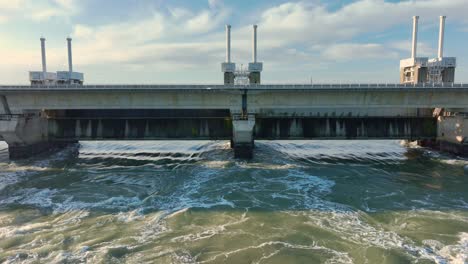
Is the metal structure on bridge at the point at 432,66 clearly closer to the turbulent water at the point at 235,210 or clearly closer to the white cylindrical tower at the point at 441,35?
the white cylindrical tower at the point at 441,35

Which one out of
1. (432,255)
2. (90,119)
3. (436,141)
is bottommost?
(432,255)

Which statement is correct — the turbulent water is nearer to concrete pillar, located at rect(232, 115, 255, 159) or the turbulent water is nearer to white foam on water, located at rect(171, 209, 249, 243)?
white foam on water, located at rect(171, 209, 249, 243)

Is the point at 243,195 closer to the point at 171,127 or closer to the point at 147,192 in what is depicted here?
the point at 147,192

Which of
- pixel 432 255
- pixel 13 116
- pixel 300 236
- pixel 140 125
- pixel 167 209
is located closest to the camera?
pixel 432 255

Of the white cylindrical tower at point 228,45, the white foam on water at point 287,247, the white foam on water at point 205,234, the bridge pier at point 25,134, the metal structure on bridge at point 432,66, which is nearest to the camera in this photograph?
the white foam on water at point 287,247

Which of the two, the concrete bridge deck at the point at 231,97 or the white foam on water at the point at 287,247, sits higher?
the concrete bridge deck at the point at 231,97

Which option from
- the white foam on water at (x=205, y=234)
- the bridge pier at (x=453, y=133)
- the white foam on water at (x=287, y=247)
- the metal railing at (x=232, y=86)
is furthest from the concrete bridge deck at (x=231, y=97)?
the white foam on water at (x=287, y=247)

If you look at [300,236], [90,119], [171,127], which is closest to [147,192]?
[300,236]
